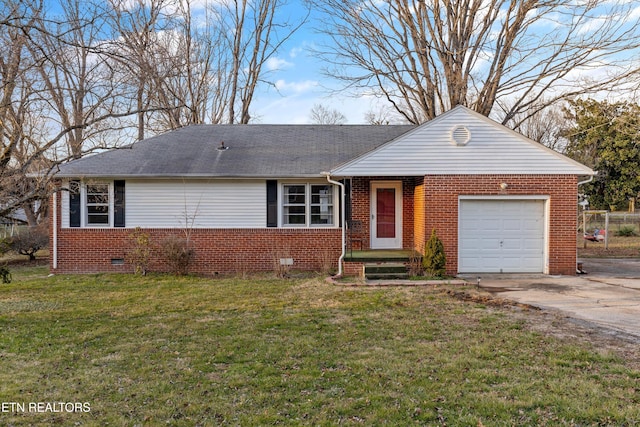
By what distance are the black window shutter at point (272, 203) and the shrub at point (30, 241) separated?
35.4 feet

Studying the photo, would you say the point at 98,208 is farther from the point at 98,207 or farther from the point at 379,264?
the point at 379,264

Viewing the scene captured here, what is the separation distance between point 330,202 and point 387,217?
1909mm

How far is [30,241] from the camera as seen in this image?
17.2 meters

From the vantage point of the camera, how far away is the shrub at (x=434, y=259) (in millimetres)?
11172

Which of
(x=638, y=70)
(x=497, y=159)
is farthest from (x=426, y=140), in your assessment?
(x=638, y=70)

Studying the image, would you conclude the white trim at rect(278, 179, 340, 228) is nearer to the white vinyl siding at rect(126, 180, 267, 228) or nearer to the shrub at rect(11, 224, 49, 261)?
the white vinyl siding at rect(126, 180, 267, 228)

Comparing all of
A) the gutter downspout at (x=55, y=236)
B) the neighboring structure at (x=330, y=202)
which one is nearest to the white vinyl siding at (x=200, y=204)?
the neighboring structure at (x=330, y=202)

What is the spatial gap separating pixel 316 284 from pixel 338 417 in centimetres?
708

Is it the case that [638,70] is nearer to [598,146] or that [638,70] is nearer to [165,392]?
[598,146]

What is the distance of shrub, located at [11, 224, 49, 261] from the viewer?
1700 centimetres

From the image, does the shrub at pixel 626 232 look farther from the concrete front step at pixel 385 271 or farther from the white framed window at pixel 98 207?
the white framed window at pixel 98 207

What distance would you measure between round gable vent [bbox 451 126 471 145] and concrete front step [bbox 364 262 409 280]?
377cm

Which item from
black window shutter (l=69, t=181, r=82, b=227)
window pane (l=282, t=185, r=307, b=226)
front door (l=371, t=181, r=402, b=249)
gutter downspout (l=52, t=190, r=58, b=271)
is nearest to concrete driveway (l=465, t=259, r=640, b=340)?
front door (l=371, t=181, r=402, b=249)

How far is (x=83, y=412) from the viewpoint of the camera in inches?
152
